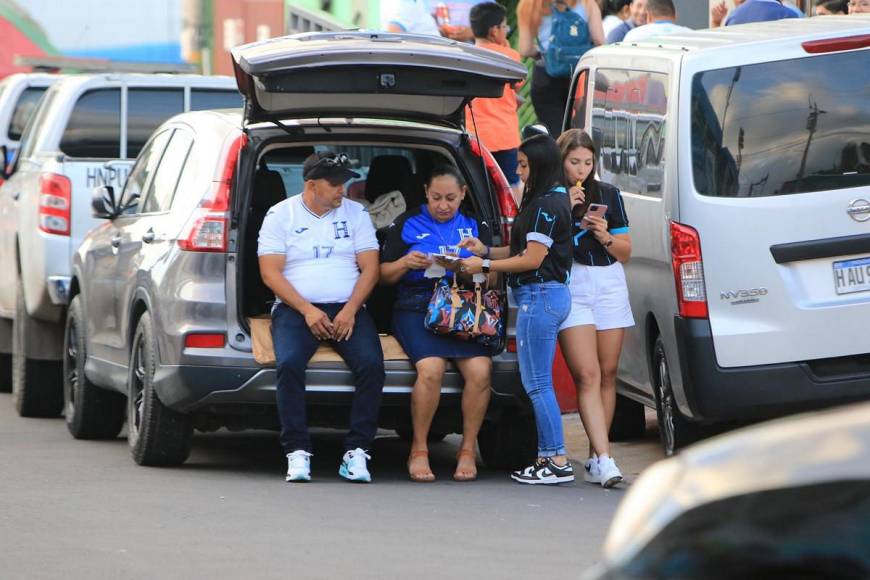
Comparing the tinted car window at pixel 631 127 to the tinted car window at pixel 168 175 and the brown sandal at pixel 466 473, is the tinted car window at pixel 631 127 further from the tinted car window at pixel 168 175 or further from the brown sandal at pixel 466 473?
the tinted car window at pixel 168 175

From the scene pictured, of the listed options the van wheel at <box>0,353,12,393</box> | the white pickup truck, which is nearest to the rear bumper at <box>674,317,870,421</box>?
the white pickup truck

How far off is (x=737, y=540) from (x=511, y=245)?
19.8ft

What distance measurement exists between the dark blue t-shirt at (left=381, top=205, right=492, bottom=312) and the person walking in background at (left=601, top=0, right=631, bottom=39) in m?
6.92

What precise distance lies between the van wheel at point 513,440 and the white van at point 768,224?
969 mm

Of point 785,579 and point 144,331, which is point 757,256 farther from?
point 785,579

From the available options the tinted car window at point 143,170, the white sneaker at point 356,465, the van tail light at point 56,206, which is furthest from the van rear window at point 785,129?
the van tail light at point 56,206

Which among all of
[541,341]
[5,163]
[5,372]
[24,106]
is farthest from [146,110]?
[541,341]

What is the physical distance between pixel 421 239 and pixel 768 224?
1781 millimetres

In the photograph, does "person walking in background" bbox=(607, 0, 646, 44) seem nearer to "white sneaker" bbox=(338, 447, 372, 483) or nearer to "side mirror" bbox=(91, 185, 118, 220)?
"side mirror" bbox=(91, 185, 118, 220)

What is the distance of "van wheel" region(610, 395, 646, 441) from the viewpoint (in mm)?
10953

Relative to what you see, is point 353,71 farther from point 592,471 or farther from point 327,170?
point 592,471

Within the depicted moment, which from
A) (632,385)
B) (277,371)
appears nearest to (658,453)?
(632,385)

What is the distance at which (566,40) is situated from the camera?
15.2m

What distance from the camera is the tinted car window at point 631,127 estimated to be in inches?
365
